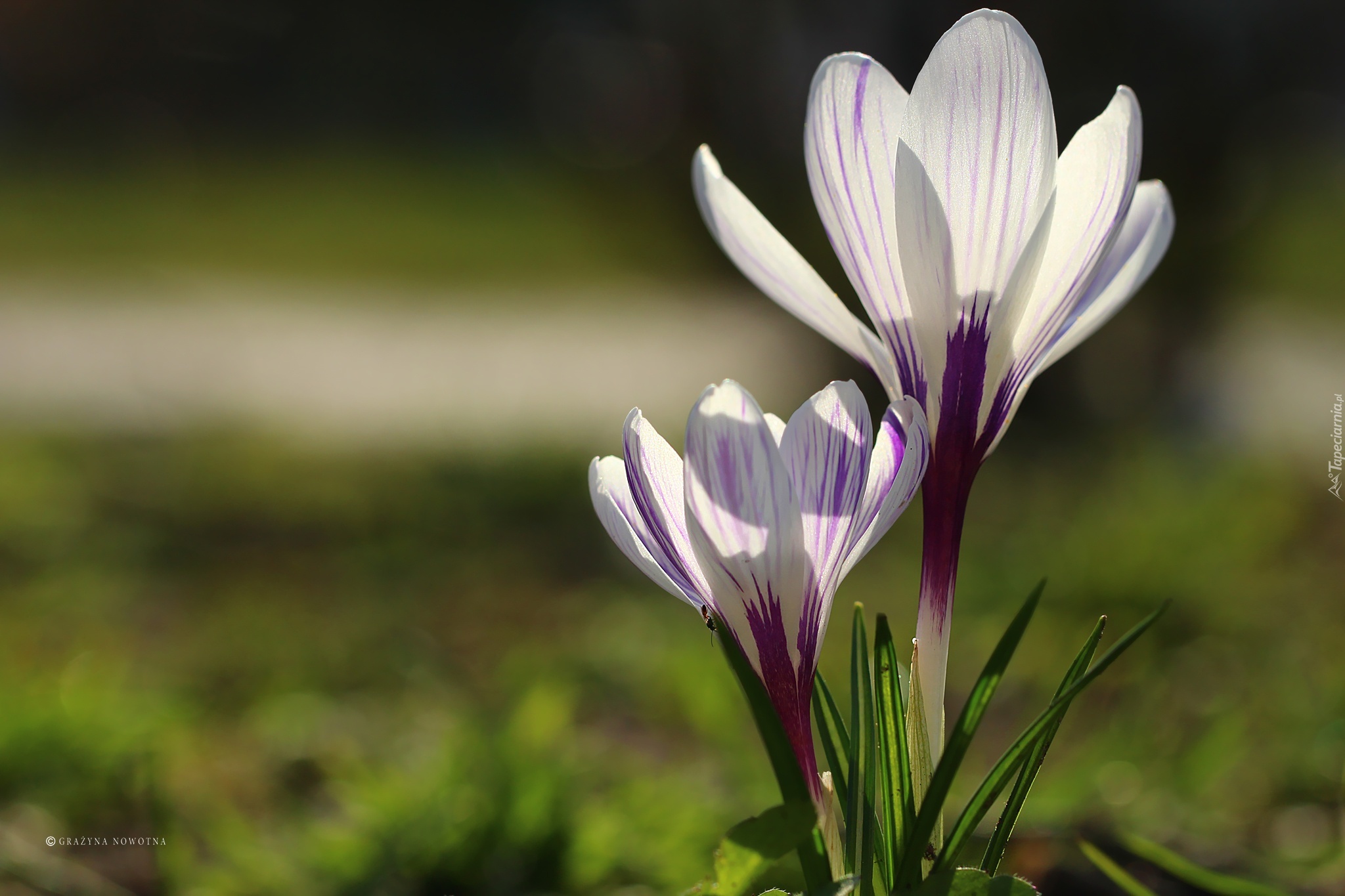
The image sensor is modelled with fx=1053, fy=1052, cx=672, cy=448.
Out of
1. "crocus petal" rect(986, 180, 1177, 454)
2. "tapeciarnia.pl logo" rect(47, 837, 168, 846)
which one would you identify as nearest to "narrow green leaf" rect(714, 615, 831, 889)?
"crocus petal" rect(986, 180, 1177, 454)

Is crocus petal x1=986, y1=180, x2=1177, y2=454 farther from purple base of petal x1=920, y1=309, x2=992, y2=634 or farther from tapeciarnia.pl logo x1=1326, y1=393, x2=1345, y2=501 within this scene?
tapeciarnia.pl logo x1=1326, y1=393, x2=1345, y2=501

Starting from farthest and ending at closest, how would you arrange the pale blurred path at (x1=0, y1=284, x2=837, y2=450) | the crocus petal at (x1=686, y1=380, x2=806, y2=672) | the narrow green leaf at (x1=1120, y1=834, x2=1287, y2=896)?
the pale blurred path at (x1=0, y1=284, x2=837, y2=450), the narrow green leaf at (x1=1120, y1=834, x2=1287, y2=896), the crocus petal at (x1=686, y1=380, x2=806, y2=672)

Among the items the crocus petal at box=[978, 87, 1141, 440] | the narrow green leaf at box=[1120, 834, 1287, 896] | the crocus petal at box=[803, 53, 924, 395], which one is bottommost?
the narrow green leaf at box=[1120, 834, 1287, 896]

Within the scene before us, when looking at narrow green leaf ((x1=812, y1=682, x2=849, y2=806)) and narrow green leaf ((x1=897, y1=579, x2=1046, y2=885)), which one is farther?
narrow green leaf ((x1=812, y1=682, x2=849, y2=806))

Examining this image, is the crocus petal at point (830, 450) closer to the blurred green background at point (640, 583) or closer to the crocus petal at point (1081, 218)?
the crocus petal at point (1081, 218)

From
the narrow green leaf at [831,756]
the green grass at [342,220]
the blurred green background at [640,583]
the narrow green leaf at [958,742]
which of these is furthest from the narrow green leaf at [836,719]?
the green grass at [342,220]

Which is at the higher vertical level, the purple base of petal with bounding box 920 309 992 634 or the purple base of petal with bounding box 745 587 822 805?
the purple base of petal with bounding box 920 309 992 634

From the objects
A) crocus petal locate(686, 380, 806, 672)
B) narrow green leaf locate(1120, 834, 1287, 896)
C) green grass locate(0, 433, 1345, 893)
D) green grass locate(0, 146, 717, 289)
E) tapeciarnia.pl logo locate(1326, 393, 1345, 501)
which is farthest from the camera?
green grass locate(0, 146, 717, 289)
